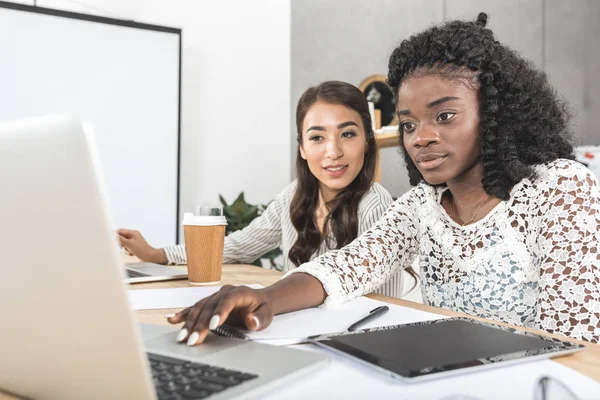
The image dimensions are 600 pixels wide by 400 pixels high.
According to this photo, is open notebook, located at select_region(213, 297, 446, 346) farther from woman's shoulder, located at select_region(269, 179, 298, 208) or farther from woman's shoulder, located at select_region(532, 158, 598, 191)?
woman's shoulder, located at select_region(269, 179, 298, 208)

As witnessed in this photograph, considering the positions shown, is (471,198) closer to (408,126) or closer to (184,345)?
(408,126)

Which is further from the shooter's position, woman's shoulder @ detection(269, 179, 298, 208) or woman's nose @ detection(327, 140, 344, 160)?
woman's shoulder @ detection(269, 179, 298, 208)

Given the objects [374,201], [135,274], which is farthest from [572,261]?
[135,274]

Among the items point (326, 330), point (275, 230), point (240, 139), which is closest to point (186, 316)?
point (326, 330)

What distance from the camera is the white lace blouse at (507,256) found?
849 mm

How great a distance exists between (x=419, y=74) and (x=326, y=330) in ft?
1.77

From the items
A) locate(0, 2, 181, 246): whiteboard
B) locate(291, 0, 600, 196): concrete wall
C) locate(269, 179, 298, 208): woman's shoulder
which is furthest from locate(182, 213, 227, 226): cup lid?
locate(291, 0, 600, 196): concrete wall

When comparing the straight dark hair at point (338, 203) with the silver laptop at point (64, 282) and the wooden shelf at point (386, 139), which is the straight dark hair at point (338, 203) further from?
the silver laptop at point (64, 282)

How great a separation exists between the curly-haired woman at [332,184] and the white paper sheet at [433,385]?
1008mm

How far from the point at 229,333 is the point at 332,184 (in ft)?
3.28

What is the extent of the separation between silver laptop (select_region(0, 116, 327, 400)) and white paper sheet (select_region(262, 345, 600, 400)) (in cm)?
6

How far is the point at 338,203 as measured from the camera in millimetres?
1616

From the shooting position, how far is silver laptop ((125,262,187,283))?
3.72 feet

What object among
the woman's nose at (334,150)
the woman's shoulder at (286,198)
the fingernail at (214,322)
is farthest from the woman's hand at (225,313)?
the woman's shoulder at (286,198)
